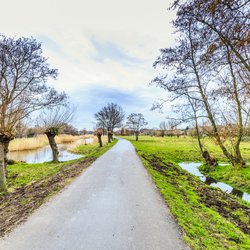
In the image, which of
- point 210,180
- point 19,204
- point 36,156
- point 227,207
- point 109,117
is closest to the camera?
point 19,204

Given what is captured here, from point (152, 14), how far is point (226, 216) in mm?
6283

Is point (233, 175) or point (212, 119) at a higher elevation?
point (212, 119)

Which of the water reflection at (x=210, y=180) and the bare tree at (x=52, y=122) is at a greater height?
the bare tree at (x=52, y=122)

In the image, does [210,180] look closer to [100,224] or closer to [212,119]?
[212,119]

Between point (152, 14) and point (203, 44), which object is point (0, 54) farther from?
point (203, 44)

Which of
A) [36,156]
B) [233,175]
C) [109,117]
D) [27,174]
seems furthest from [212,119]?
[109,117]

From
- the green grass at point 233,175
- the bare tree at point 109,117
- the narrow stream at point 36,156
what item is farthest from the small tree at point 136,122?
the green grass at point 233,175

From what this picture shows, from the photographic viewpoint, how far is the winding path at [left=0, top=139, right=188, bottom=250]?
3453 millimetres

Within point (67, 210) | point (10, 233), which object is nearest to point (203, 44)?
point (67, 210)

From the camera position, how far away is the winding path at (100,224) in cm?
345

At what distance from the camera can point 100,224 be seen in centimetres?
420

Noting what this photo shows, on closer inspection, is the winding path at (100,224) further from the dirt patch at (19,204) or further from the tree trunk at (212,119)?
the tree trunk at (212,119)

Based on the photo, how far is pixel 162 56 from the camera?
13109 millimetres

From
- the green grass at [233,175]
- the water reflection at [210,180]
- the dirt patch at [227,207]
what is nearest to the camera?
the dirt patch at [227,207]
